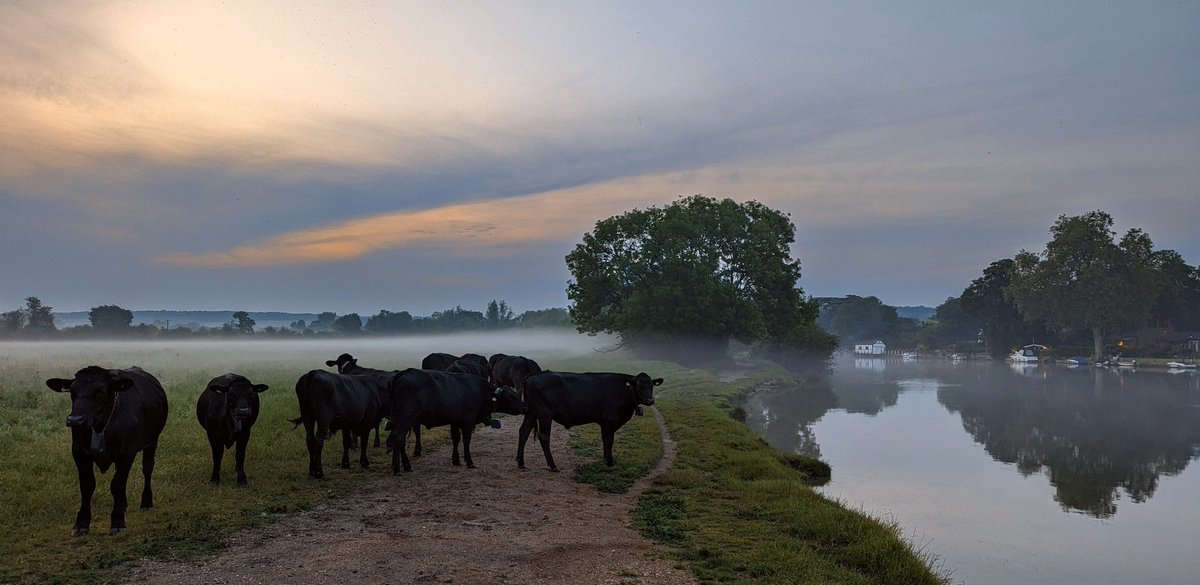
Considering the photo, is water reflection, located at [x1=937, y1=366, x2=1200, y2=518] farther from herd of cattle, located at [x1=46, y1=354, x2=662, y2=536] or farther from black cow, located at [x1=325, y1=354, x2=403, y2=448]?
black cow, located at [x1=325, y1=354, x2=403, y2=448]

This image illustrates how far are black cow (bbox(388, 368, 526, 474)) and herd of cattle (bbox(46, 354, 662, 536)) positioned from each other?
2 cm

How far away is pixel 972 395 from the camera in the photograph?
49.4 meters

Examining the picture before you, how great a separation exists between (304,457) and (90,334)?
8977cm

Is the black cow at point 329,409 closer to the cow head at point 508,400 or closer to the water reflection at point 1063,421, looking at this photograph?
the cow head at point 508,400

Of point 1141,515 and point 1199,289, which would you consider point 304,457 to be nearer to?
point 1141,515

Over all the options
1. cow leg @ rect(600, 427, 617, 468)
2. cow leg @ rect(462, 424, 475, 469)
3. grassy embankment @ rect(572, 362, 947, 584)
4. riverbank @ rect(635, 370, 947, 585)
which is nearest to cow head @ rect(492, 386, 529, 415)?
cow leg @ rect(462, 424, 475, 469)

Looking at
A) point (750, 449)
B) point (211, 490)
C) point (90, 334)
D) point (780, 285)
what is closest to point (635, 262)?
point (780, 285)

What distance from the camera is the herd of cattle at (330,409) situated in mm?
8312

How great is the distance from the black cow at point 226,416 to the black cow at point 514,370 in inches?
359

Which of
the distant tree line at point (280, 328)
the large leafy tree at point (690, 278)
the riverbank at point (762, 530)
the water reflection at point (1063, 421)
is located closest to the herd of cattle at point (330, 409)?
the riverbank at point (762, 530)

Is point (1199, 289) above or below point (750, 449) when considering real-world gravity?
above

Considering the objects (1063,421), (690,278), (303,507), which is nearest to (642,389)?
(303,507)

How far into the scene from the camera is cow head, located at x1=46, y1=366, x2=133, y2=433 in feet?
26.6

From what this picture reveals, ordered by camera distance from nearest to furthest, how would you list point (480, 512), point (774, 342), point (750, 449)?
point (480, 512), point (750, 449), point (774, 342)
